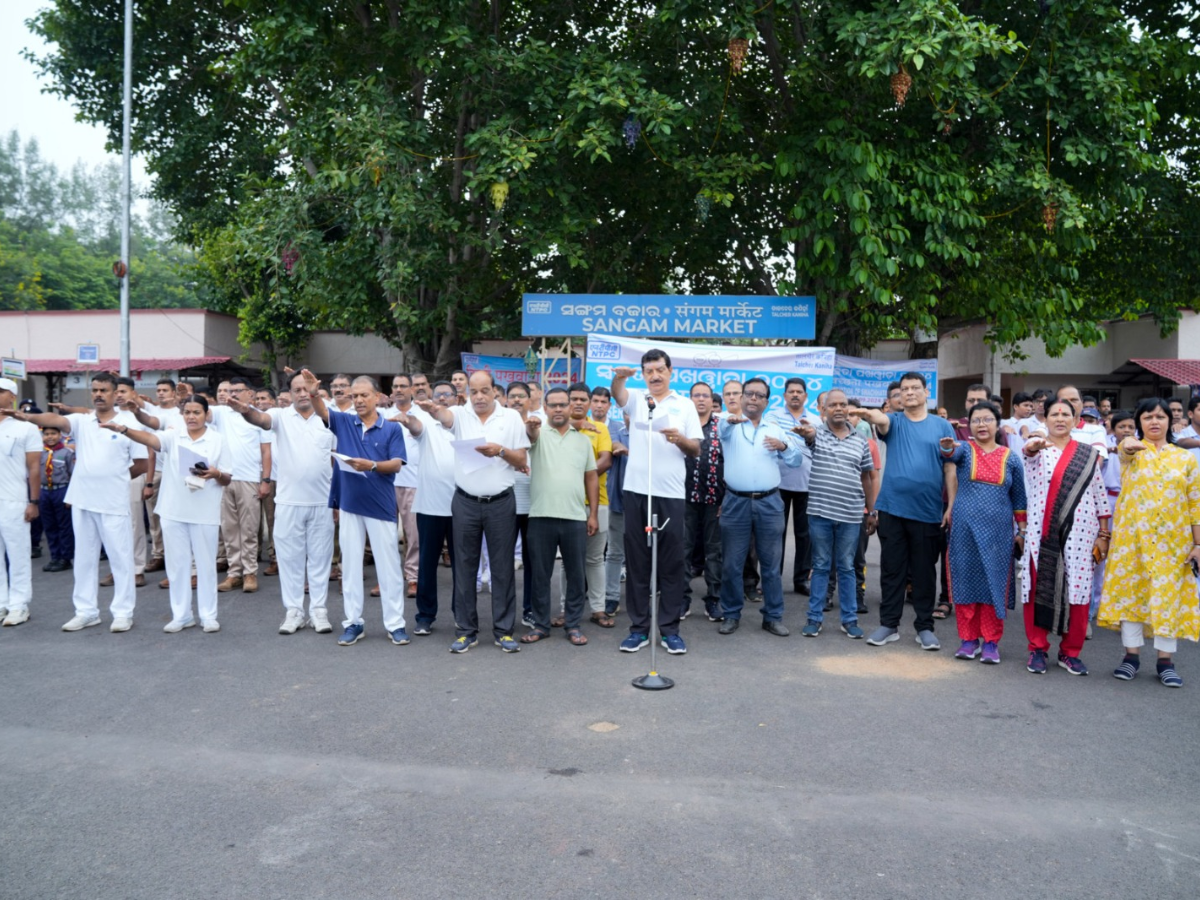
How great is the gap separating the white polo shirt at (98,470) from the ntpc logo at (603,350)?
6646mm

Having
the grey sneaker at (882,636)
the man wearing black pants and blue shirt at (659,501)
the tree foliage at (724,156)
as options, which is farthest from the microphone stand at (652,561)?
the tree foliage at (724,156)

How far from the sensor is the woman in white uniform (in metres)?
7.40

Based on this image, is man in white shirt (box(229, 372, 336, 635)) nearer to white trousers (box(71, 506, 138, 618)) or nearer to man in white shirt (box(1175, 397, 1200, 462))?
white trousers (box(71, 506, 138, 618))

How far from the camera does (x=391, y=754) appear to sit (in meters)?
4.82

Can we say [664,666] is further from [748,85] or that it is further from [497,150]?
[748,85]

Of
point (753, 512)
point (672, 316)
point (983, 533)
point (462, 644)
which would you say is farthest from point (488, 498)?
point (672, 316)

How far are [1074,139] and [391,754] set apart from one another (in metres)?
11.5

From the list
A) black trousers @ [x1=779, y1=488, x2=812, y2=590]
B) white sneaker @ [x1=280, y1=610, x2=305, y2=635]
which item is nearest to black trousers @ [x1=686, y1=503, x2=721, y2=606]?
black trousers @ [x1=779, y1=488, x2=812, y2=590]

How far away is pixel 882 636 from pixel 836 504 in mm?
1047

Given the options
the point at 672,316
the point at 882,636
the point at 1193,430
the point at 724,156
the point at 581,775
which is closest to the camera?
the point at 581,775

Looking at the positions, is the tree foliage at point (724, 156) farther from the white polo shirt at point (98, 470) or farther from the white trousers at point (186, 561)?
the white trousers at point (186, 561)

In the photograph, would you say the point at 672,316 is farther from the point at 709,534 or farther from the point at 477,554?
the point at 477,554

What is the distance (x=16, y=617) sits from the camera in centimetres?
774

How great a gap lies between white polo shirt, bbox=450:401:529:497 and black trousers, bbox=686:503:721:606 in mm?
2112
